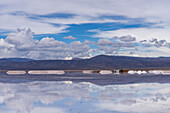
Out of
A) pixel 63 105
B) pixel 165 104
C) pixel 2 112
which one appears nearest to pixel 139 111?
pixel 165 104

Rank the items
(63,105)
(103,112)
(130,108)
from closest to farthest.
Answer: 1. (103,112)
2. (130,108)
3. (63,105)

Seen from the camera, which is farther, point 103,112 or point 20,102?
point 20,102

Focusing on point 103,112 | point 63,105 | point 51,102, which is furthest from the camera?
point 51,102

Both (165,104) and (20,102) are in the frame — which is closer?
(165,104)

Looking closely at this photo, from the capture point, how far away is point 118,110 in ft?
52.5

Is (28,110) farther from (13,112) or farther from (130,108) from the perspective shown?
(130,108)

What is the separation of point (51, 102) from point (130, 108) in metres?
6.21

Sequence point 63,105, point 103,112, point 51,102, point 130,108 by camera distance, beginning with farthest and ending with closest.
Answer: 1. point 51,102
2. point 63,105
3. point 130,108
4. point 103,112

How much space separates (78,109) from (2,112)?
15.5ft

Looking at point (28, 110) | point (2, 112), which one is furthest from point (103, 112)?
point (2, 112)

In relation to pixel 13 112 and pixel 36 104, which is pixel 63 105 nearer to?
pixel 36 104

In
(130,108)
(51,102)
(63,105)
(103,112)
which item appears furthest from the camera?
(51,102)

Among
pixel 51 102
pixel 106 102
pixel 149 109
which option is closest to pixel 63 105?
pixel 51 102

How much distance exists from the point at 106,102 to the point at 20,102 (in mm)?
6611
